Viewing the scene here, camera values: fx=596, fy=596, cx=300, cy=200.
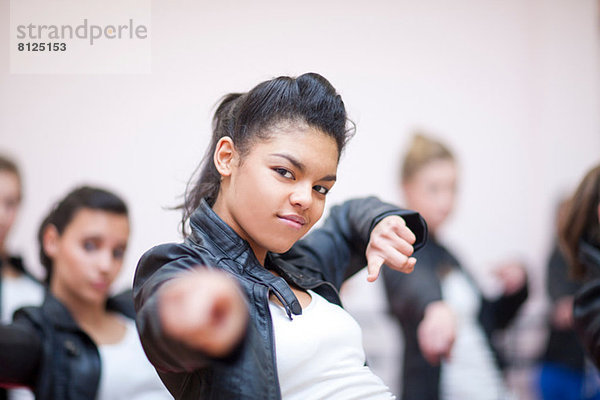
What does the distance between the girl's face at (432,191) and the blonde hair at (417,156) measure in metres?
0.01

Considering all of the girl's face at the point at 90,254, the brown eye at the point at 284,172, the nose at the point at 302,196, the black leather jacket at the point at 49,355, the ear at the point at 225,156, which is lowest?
the black leather jacket at the point at 49,355

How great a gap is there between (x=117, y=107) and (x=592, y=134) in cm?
198

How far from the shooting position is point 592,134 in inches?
94.6

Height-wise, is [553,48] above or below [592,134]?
above

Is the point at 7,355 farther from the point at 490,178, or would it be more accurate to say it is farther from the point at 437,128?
the point at 490,178

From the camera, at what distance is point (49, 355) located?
1.19 metres

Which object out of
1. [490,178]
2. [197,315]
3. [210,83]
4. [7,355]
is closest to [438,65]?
[490,178]

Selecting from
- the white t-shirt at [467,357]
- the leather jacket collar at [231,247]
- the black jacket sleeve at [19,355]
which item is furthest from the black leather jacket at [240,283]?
the white t-shirt at [467,357]

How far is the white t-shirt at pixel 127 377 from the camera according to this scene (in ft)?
4.18

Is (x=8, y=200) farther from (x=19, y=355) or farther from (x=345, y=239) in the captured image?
(x=345, y=239)

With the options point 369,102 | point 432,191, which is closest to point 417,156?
point 432,191

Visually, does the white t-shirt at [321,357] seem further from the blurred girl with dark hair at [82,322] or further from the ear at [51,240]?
the ear at [51,240]

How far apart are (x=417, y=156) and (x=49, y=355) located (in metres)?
1.41

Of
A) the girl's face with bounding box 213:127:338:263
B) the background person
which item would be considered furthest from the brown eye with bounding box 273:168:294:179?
the background person
